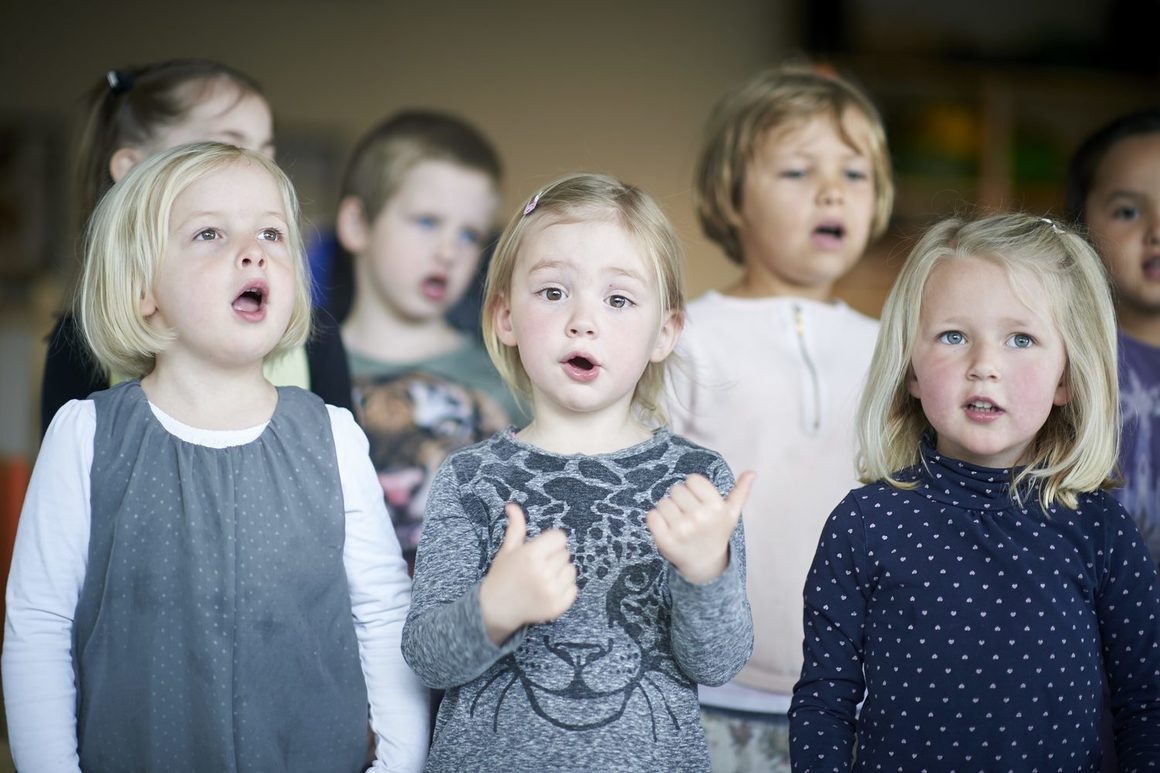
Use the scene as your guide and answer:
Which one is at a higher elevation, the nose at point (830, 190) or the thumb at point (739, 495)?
the nose at point (830, 190)

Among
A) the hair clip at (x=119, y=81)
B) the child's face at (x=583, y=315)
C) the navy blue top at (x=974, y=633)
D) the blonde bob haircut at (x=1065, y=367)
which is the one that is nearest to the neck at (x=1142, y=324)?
the blonde bob haircut at (x=1065, y=367)

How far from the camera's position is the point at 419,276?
8.34ft

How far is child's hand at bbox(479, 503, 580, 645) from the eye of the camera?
1221mm

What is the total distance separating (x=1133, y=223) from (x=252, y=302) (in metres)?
1.43

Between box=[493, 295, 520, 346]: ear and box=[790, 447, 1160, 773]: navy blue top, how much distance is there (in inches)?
18.4

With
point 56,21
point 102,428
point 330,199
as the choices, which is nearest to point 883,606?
point 102,428

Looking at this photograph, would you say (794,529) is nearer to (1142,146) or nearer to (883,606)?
(883,606)

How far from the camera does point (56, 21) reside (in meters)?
4.65

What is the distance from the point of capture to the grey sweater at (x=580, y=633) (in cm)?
130

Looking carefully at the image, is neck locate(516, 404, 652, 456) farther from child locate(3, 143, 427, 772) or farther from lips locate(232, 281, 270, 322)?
lips locate(232, 281, 270, 322)

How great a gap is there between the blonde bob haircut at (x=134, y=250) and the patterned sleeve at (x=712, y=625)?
0.68 meters

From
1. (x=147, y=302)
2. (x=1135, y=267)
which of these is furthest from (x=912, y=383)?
(x=147, y=302)

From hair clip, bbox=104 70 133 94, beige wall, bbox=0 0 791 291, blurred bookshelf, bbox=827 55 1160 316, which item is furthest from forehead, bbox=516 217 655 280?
blurred bookshelf, bbox=827 55 1160 316

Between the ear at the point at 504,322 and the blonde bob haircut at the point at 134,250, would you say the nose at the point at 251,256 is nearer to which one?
the blonde bob haircut at the point at 134,250
